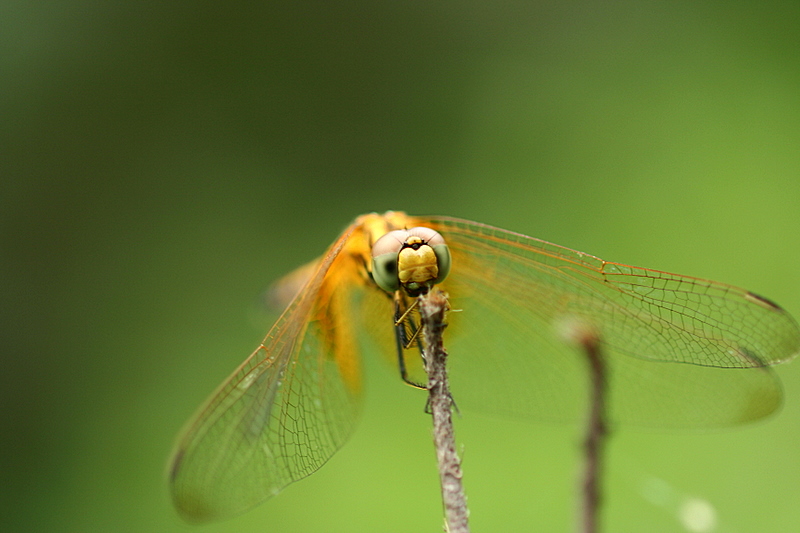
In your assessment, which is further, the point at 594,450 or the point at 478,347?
the point at 478,347

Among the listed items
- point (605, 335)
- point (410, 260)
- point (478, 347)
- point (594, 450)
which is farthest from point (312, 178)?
point (594, 450)

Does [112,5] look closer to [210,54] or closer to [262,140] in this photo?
[210,54]

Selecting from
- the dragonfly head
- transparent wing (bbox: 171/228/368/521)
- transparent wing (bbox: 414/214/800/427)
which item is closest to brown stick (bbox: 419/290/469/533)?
the dragonfly head

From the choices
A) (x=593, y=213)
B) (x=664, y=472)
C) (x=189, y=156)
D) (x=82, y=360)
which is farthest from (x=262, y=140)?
(x=664, y=472)

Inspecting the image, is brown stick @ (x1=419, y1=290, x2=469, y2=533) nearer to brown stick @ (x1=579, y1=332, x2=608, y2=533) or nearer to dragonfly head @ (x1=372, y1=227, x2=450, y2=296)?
dragonfly head @ (x1=372, y1=227, x2=450, y2=296)

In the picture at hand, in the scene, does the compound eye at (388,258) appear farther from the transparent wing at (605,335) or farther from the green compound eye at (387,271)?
the transparent wing at (605,335)

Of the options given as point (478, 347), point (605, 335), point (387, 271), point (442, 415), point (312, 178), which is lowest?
point (442, 415)

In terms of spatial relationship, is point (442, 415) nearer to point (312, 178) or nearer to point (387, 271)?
point (387, 271)
